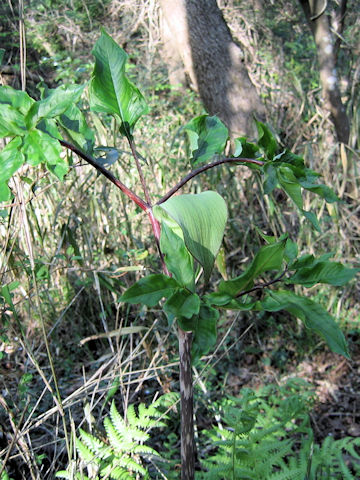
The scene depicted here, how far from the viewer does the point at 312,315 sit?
2.19 feet

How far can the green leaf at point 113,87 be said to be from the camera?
80 cm

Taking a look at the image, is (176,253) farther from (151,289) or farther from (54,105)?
(54,105)

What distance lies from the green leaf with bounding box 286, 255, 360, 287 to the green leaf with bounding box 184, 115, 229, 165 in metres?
0.28

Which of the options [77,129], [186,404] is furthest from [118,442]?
[77,129]

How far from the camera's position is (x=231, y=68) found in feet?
10.2

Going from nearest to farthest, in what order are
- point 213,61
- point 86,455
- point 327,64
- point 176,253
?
point 176,253 → point 86,455 → point 327,64 → point 213,61

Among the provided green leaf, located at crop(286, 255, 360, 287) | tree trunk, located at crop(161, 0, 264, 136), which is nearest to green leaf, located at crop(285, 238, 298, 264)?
green leaf, located at crop(286, 255, 360, 287)

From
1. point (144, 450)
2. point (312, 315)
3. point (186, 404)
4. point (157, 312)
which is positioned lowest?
point (157, 312)

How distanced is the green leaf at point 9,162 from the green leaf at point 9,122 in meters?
0.01

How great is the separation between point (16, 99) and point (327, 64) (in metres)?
2.57

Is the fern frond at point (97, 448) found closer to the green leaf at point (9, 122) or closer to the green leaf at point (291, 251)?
the green leaf at point (291, 251)

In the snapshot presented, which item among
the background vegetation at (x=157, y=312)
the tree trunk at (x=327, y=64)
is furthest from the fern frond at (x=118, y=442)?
the tree trunk at (x=327, y=64)

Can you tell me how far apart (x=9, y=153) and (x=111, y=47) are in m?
0.29

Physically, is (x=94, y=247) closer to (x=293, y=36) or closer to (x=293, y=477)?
(x=293, y=477)
